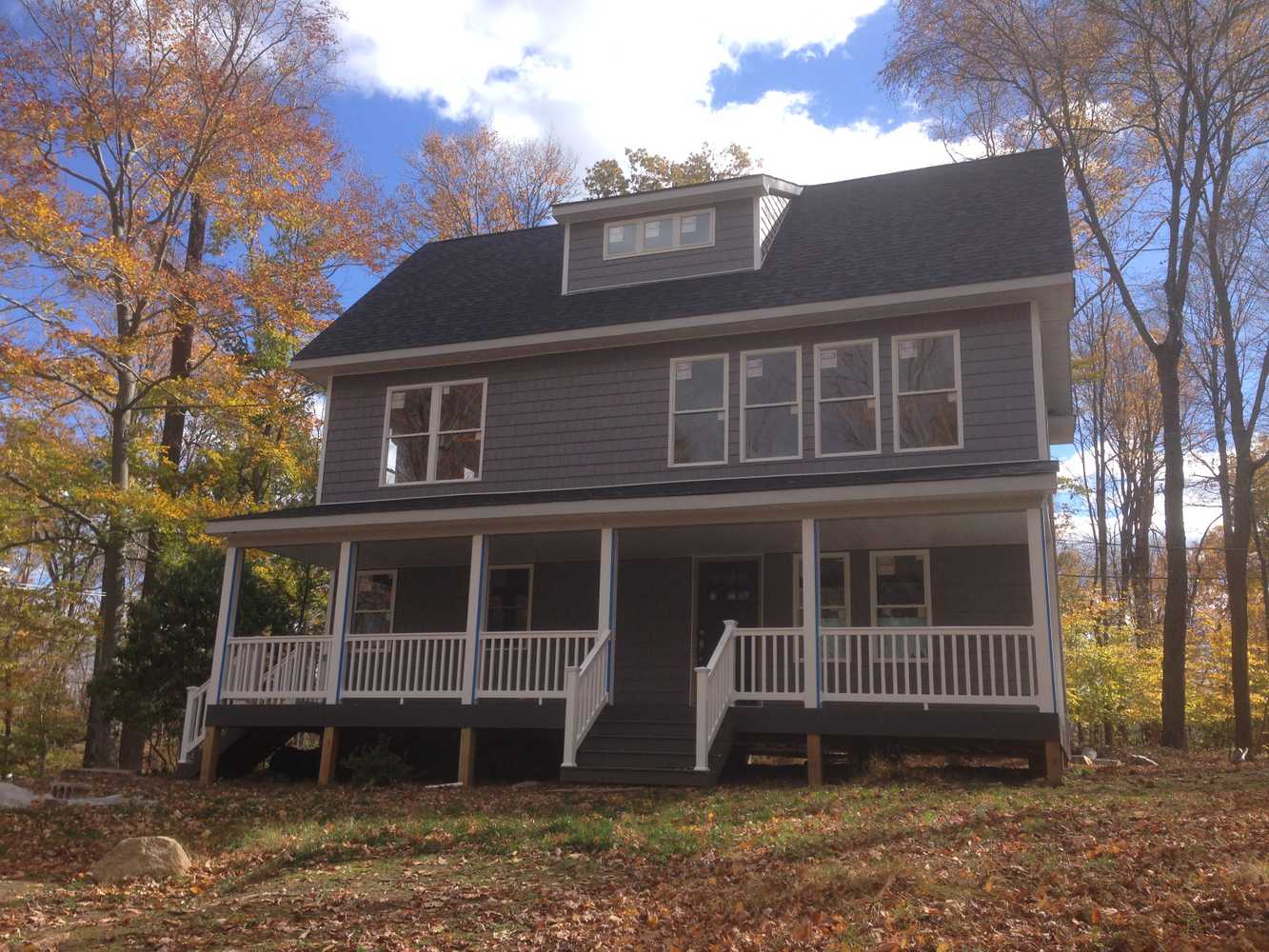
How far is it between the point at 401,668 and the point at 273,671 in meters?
1.95

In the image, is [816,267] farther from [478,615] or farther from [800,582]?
[478,615]

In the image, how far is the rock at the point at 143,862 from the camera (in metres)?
8.42

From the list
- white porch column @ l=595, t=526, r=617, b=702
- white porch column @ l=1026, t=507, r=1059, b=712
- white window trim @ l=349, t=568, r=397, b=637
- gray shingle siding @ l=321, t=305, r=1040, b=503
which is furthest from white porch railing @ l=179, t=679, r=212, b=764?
white porch column @ l=1026, t=507, r=1059, b=712

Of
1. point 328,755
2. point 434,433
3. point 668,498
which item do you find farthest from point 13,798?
point 668,498

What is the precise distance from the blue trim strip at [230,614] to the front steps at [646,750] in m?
5.51

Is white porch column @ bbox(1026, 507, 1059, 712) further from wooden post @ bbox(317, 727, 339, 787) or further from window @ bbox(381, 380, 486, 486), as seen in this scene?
wooden post @ bbox(317, 727, 339, 787)

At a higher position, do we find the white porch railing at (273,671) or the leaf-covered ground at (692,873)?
the white porch railing at (273,671)

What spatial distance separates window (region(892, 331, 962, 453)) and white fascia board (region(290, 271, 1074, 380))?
500 mm

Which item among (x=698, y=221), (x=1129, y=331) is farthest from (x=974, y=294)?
(x=1129, y=331)

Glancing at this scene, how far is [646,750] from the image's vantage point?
42.7 feet

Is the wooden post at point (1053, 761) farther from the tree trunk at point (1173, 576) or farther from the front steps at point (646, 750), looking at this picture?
the tree trunk at point (1173, 576)

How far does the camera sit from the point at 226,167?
2361 centimetres

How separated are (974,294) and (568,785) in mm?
7949

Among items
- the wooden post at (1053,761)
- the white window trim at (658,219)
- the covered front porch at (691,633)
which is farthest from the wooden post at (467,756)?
the white window trim at (658,219)
